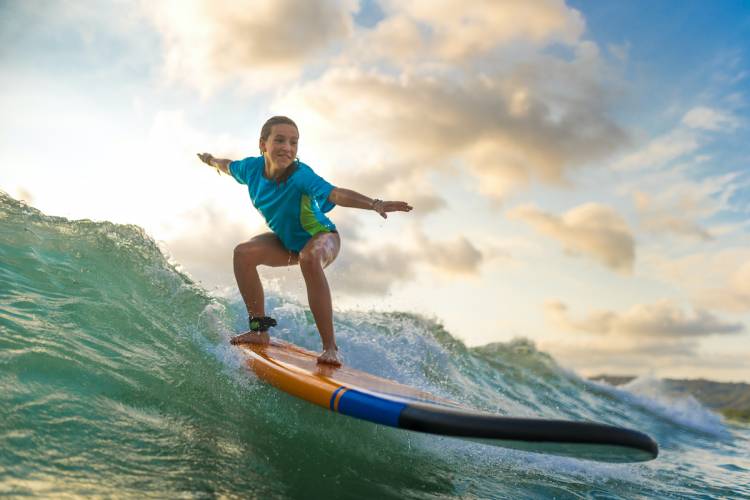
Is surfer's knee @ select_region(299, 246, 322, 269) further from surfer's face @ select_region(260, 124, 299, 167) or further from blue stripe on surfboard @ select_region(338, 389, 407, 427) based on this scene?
blue stripe on surfboard @ select_region(338, 389, 407, 427)

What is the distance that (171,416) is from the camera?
3658 millimetres

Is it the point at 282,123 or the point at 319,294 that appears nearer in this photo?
the point at 319,294

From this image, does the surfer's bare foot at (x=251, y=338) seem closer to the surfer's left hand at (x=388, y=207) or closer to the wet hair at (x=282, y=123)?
the wet hair at (x=282, y=123)

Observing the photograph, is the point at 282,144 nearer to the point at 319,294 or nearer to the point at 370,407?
the point at 319,294

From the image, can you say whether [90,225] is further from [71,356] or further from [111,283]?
[71,356]

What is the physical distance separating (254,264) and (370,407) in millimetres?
2224

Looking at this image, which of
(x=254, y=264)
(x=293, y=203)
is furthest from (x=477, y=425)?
(x=254, y=264)

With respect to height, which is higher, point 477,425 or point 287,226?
point 287,226

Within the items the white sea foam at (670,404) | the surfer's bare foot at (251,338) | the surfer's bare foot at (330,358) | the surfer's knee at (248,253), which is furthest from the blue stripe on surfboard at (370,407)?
the white sea foam at (670,404)

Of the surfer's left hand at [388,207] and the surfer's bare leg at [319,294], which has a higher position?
the surfer's left hand at [388,207]

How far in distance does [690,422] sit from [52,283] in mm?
12206

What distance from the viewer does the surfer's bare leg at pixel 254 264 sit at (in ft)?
16.3

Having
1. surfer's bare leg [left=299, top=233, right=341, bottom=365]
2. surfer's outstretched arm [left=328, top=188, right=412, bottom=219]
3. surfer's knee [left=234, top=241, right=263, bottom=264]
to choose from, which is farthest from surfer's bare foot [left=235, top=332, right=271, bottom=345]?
surfer's outstretched arm [left=328, top=188, right=412, bottom=219]

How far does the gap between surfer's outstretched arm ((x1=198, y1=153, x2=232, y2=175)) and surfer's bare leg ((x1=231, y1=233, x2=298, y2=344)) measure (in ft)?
2.76
